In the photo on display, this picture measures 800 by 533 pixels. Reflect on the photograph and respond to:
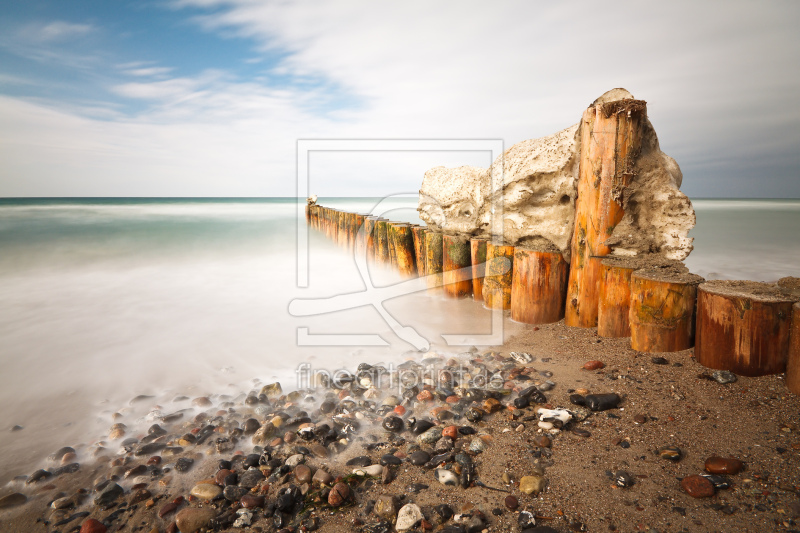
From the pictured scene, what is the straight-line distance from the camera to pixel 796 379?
2.37 metres

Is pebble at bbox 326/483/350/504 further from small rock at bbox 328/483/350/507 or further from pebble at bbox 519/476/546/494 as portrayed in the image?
pebble at bbox 519/476/546/494

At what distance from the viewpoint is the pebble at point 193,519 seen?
1851mm

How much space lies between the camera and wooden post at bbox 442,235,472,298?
17.3ft

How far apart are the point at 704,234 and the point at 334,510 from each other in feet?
55.8

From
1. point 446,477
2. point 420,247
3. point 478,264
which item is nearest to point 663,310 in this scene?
point 446,477

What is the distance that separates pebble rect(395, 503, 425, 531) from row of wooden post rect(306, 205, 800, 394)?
2.36 m

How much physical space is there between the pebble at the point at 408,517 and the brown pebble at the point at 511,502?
41cm

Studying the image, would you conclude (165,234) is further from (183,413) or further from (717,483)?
(717,483)

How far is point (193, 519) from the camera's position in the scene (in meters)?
1.88

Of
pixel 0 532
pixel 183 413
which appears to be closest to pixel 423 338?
pixel 183 413

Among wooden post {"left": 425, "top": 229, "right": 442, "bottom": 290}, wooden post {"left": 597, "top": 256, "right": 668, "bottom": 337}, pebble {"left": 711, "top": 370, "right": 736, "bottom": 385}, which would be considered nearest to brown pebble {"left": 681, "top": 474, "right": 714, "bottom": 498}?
pebble {"left": 711, "top": 370, "right": 736, "bottom": 385}

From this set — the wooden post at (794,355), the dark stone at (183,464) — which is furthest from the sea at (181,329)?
the wooden post at (794,355)

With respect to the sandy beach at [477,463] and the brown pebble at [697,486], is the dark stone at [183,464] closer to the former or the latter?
→ the sandy beach at [477,463]

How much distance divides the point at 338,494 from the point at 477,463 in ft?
2.53
